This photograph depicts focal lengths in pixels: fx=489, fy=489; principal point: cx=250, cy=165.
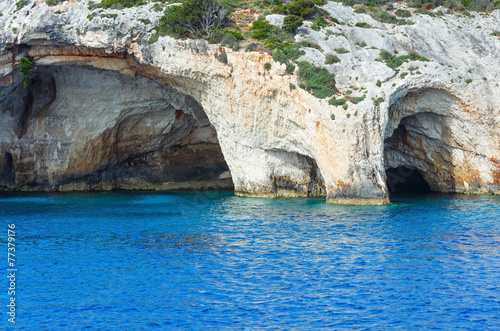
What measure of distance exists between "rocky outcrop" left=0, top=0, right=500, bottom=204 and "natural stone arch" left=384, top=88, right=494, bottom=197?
84 mm

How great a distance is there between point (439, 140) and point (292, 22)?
13090 millimetres

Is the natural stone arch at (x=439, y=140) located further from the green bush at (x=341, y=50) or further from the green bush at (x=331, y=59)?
the green bush at (x=341, y=50)

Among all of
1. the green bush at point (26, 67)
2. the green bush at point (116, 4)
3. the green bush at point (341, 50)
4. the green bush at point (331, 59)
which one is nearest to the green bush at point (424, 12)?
the green bush at point (341, 50)

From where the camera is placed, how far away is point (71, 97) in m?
39.5

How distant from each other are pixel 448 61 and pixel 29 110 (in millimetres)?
32425

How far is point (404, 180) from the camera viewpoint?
1678 inches

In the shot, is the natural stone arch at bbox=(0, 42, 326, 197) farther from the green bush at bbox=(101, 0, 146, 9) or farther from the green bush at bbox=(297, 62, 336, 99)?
the green bush at bbox=(297, 62, 336, 99)

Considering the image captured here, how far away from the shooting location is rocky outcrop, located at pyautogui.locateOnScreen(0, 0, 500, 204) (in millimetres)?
30125

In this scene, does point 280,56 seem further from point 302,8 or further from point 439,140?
point 439,140

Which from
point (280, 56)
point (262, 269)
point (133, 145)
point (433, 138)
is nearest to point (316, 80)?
point (280, 56)

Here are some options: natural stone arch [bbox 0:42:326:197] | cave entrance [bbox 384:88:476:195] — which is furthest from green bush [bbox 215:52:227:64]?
cave entrance [bbox 384:88:476:195]

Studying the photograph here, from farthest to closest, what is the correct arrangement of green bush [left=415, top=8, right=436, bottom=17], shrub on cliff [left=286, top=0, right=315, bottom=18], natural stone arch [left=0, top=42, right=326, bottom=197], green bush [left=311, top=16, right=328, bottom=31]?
1. green bush [left=415, top=8, right=436, bottom=17]
2. natural stone arch [left=0, top=42, right=326, bottom=197]
3. shrub on cliff [left=286, top=0, right=315, bottom=18]
4. green bush [left=311, top=16, right=328, bottom=31]

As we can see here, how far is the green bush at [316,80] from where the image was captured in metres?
29.6

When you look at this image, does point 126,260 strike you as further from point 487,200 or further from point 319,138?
point 487,200
